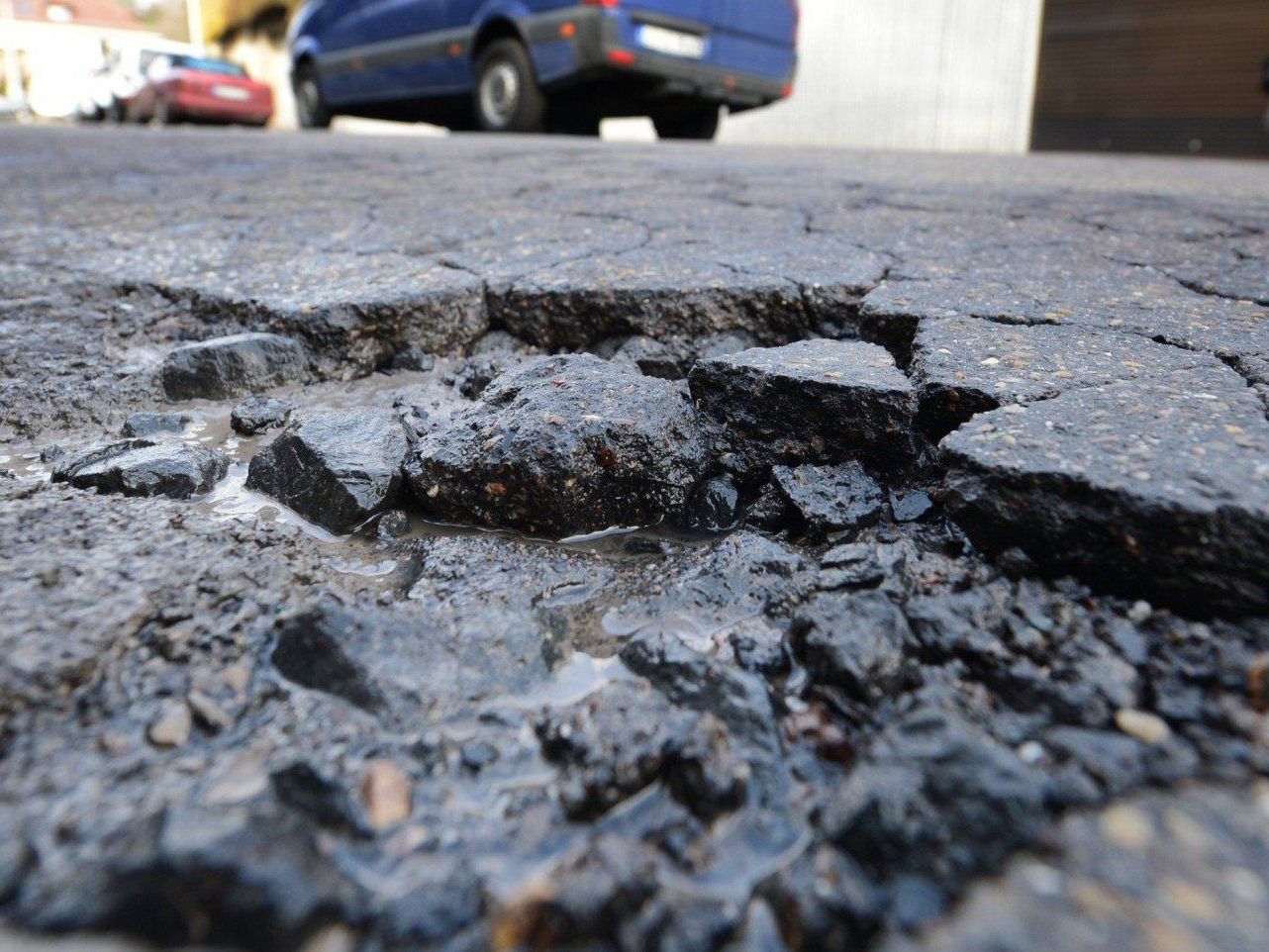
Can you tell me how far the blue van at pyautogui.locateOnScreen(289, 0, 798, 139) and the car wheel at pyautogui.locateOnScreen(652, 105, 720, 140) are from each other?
0.01m

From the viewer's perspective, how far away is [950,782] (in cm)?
57

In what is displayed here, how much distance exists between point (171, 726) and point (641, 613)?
0.42 metres

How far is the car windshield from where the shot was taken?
1180 centimetres

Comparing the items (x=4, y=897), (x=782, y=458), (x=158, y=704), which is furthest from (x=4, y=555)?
(x=782, y=458)

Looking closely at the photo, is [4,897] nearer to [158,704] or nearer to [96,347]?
[158,704]

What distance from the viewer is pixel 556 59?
5.29 meters

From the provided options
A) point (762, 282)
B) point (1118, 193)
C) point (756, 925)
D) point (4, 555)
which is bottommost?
point (756, 925)

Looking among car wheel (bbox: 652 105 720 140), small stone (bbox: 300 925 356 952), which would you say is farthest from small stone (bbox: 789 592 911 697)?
car wheel (bbox: 652 105 720 140)

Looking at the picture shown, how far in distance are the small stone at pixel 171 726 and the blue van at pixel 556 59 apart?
17.2ft

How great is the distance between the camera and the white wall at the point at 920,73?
961 cm

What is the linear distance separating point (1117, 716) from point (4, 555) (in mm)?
993

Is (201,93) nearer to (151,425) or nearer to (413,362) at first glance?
(413,362)

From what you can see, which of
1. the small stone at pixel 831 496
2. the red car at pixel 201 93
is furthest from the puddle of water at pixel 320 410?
the red car at pixel 201 93

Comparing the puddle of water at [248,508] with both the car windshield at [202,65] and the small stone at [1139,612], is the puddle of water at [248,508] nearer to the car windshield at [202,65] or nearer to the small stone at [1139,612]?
the small stone at [1139,612]
